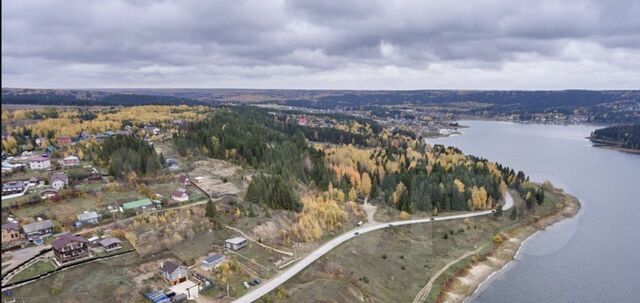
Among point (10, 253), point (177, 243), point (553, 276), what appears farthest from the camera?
point (553, 276)

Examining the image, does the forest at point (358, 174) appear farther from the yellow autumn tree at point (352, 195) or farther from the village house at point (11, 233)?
the village house at point (11, 233)

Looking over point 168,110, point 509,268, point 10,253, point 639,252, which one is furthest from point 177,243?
point 168,110

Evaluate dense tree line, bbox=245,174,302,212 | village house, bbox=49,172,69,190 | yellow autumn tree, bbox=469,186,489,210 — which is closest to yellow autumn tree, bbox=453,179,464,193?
yellow autumn tree, bbox=469,186,489,210

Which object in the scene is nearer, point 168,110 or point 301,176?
point 301,176

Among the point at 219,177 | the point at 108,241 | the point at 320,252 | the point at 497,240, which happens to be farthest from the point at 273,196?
the point at 497,240

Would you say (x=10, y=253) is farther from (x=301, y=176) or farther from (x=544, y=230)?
(x=544, y=230)

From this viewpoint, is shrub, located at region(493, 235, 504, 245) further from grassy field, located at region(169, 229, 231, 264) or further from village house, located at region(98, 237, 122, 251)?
village house, located at region(98, 237, 122, 251)

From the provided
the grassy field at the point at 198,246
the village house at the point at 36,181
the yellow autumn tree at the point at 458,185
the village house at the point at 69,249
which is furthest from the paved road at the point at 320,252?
the village house at the point at 36,181

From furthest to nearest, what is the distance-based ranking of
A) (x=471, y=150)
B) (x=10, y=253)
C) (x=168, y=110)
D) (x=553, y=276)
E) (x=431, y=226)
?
1. (x=168, y=110)
2. (x=471, y=150)
3. (x=431, y=226)
4. (x=553, y=276)
5. (x=10, y=253)
